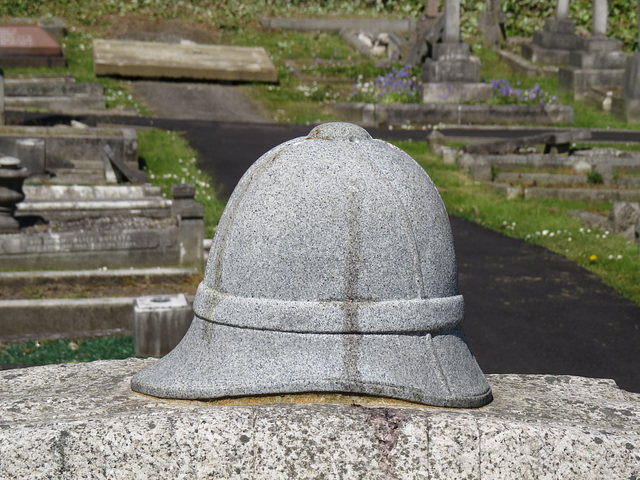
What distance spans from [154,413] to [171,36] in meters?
22.9

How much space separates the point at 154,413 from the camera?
11.3 feet

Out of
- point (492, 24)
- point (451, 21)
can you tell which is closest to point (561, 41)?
point (492, 24)

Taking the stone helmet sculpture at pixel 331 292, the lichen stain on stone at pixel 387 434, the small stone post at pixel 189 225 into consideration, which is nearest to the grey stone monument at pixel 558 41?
the small stone post at pixel 189 225

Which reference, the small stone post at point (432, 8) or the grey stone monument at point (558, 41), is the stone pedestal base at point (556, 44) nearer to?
the grey stone monument at point (558, 41)

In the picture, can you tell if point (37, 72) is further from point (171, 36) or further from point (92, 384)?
point (92, 384)

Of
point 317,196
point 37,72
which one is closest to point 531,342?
point 317,196

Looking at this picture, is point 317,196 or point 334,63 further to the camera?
point 334,63

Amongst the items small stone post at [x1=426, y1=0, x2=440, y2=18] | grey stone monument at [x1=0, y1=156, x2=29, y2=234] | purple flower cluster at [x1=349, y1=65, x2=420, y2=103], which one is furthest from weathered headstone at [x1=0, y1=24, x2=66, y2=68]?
grey stone monument at [x1=0, y1=156, x2=29, y2=234]

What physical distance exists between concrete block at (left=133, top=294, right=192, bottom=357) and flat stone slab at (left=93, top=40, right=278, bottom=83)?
1441 cm

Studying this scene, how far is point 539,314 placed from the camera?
25.3ft

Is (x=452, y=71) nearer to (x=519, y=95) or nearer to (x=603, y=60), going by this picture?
(x=519, y=95)

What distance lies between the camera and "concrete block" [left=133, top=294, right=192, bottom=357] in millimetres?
6805

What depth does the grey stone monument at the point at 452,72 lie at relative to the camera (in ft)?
63.0

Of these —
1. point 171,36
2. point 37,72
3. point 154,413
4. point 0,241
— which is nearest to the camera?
point 154,413
